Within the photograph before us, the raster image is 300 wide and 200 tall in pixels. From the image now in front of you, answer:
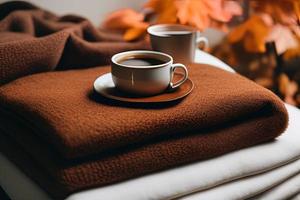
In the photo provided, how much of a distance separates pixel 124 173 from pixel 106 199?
4cm

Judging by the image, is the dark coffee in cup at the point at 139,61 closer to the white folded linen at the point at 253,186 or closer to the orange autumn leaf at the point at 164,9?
the white folded linen at the point at 253,186

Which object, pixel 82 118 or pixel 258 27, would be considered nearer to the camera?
pixel 82 118

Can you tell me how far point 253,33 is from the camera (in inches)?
35.8

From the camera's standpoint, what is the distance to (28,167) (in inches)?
20.0

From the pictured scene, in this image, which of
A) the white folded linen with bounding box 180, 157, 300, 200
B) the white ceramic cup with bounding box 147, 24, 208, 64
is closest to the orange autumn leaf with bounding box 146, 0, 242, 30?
the white ceramic cup with bounding box 147, 24, 208, 64

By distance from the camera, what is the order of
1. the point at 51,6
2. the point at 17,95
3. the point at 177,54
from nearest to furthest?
the point at 17,95
the point at 177,54
the point at 51,6

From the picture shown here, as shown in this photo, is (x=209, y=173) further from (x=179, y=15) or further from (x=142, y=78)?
(x=179, y=15)

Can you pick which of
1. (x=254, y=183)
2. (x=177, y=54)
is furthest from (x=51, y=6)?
(x=254, y=183)

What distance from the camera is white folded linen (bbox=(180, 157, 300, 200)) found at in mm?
516

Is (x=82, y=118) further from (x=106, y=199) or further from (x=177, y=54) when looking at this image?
(x=177, y=54)

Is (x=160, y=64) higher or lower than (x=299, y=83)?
higher

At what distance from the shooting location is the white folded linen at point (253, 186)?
516 millimetres

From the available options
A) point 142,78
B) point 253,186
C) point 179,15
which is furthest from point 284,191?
point 179,15

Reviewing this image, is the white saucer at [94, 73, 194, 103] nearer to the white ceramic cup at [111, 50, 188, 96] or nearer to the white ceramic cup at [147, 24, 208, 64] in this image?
the white ceramic cup at [111, 50, 188, 96]
